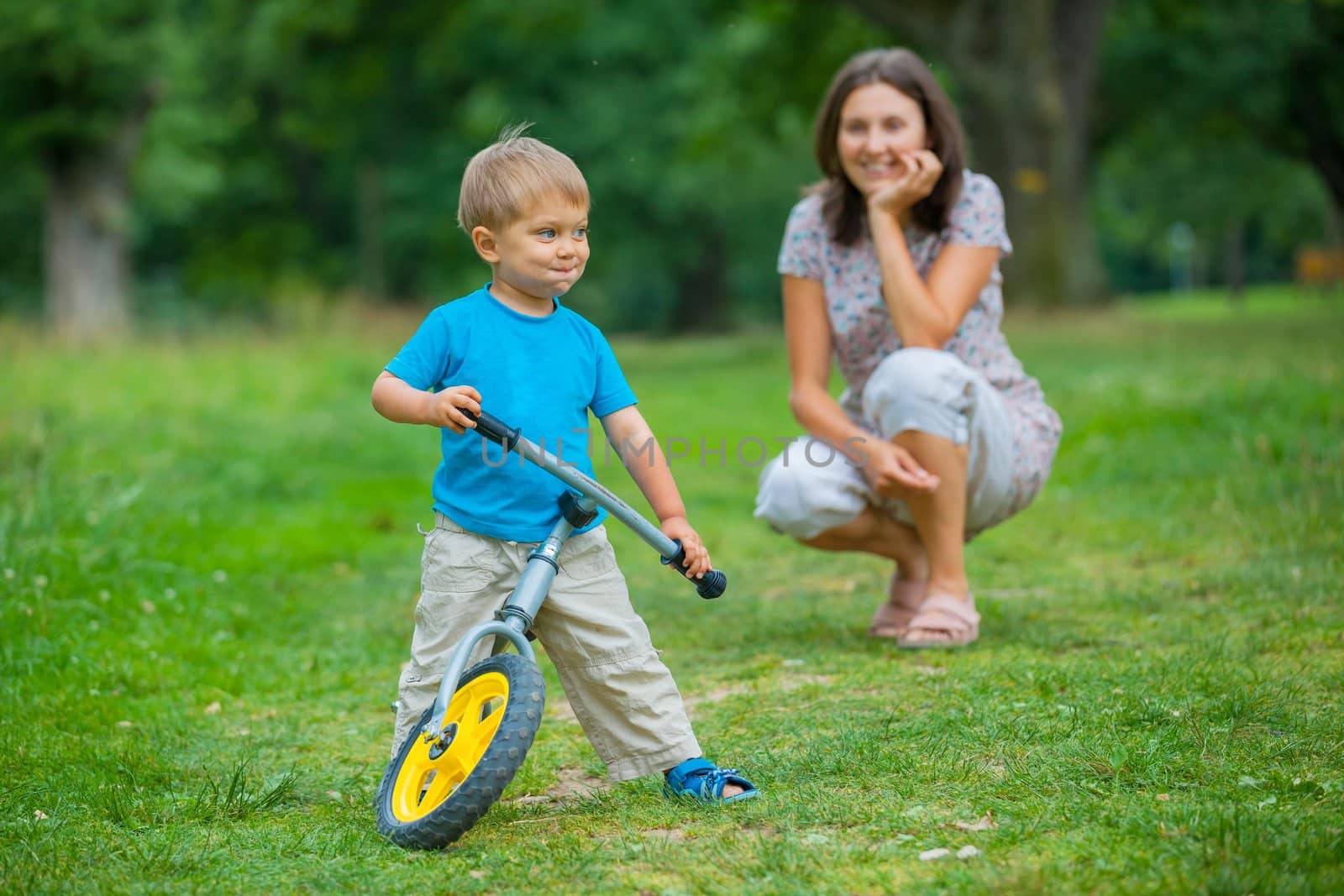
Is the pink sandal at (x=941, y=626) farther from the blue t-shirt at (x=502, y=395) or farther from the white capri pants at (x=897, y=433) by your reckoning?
the blue t-shirt at (x=502, y=395)

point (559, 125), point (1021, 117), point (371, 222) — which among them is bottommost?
point (371, 222)

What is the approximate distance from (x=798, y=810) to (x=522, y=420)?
0.93 meters

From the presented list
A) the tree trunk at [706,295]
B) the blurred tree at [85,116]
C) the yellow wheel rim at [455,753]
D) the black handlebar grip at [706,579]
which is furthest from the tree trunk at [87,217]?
the black handlebar grip at [706,579]

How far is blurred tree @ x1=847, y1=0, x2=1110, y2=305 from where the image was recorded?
17.2 metres

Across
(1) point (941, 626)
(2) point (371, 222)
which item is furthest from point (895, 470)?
(2) point (371, 222)

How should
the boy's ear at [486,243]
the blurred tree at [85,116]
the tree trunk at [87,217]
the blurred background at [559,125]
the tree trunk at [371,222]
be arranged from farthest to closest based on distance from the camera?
1. the tree trunk at [371,222]
2. the tree trunk at [87,217]
3. the blurred tree at [85,116]
4. the blurred background at [559,125]
5. the boy's ear at [486,243]

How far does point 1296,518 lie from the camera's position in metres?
5.41

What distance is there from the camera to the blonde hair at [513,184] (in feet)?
→ 9.65

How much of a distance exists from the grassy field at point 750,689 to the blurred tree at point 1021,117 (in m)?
9.34

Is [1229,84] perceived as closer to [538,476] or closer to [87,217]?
[87,217]

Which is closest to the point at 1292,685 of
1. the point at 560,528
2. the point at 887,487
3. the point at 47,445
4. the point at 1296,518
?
the point at 887,487

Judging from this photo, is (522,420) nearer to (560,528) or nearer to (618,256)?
(560,528)

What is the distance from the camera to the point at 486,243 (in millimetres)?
3031

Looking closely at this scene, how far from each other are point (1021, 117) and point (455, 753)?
15.6 m
